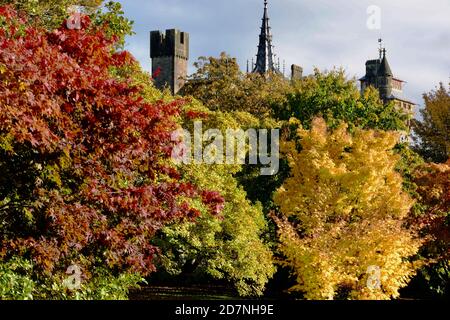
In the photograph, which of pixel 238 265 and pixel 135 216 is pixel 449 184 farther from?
pixel 135 216

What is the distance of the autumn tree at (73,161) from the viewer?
9508 millimetres

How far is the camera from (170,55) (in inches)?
2509

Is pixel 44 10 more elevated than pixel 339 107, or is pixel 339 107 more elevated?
pixel 44 10

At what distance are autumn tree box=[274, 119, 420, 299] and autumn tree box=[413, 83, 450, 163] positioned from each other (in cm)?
3314

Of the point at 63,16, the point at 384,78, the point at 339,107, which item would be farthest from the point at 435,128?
the point at 63,16

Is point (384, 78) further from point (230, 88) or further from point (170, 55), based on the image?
point (230, 88)

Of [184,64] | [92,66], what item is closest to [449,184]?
[92,66]

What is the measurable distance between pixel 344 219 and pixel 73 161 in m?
13.8

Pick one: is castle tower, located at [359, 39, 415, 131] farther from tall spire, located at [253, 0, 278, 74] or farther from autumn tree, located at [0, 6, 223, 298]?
autumn tree, located at [0, 6, 223, 298]

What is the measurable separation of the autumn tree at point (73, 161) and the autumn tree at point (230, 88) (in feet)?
115

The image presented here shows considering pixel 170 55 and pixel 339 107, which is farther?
pixel 170 55

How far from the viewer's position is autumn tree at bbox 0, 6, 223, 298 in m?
9.51

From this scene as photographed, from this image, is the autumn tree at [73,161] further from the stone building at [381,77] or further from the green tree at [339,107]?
the stone building at [381,77]

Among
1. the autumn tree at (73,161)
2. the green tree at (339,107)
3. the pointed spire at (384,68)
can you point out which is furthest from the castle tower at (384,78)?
the autumn tree at (73,161)
